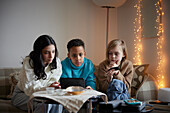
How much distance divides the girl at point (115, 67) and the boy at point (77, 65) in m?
0.12

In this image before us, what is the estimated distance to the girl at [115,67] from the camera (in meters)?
2.15

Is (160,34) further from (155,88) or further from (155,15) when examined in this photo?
(155,88)

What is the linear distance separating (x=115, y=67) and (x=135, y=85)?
1.16 feet

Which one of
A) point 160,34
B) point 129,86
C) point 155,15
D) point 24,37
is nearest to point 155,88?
point 129,86

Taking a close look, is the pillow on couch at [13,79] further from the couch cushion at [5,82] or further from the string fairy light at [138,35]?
the string fairy light at [138,35]

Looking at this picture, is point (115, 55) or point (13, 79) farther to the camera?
point (13, 79)

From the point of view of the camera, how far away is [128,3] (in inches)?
122

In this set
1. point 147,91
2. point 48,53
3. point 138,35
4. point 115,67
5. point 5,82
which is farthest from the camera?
point 138,35

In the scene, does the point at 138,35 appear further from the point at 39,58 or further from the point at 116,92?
the point at 39,58

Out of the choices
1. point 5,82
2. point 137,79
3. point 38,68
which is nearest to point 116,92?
point 137,79

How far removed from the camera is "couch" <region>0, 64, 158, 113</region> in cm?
226

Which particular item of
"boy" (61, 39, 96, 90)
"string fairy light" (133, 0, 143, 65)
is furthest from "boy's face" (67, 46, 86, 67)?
"string fairy light" (133, 0, 143, 65)

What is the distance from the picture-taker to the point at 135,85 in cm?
232

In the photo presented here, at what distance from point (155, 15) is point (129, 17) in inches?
23.6
